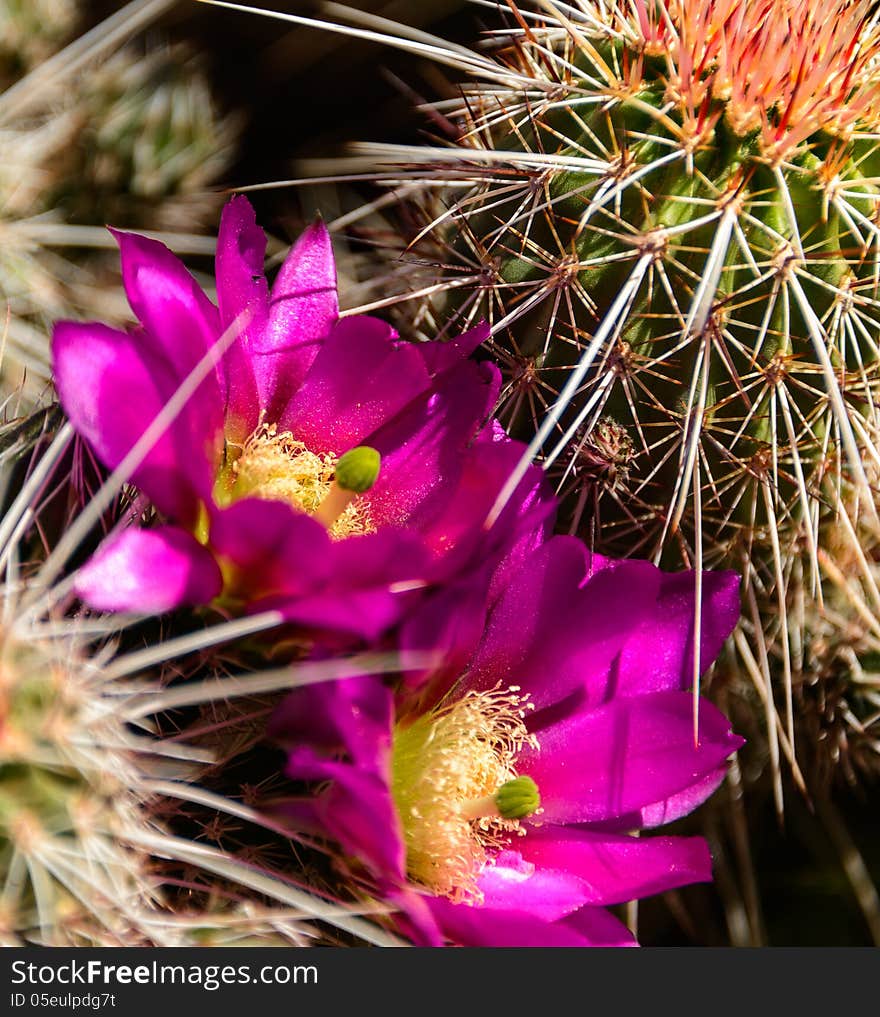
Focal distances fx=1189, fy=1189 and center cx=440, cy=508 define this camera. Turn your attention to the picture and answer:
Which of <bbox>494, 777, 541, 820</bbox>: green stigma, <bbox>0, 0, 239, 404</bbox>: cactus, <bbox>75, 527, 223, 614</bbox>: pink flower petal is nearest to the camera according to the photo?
<bbox>75, 527, 223, 614</bbox>: pink flower petal

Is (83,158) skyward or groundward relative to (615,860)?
skyward

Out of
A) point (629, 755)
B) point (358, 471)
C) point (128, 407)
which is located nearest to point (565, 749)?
point (629, 755)

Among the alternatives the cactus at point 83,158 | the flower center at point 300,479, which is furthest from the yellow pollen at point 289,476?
the cactus at point 83,158

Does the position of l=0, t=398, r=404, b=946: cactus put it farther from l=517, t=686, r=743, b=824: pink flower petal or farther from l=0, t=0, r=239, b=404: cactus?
l=0, t=0, r=239, b=404: cactus

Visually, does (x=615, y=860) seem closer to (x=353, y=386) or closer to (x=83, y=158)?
(x=353, y=386)

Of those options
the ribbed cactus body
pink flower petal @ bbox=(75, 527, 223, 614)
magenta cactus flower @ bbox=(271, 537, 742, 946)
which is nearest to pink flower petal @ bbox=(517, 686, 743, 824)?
magenta cactus flower @ bbox=(271, 537, 742, 946)

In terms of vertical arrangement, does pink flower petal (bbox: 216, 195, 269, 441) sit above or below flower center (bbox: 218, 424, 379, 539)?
above

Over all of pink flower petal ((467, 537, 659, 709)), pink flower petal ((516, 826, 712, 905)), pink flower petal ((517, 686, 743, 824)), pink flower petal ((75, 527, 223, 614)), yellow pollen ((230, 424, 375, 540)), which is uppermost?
pink flower petal ((75, 527, 223, 614))
